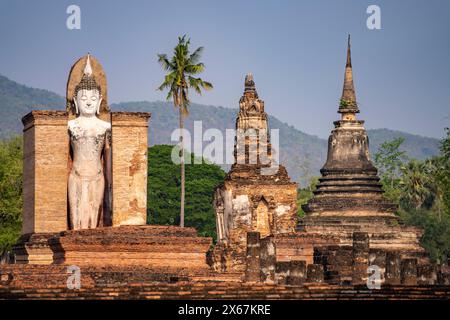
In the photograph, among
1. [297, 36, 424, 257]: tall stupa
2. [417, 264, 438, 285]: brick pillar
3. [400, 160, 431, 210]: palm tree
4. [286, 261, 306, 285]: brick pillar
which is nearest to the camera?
[286, 261, 306, 285]: brick pillar

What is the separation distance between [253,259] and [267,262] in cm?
28

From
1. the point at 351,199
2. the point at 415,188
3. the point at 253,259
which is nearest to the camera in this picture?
the point at 253,259

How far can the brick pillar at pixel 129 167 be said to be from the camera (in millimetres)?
34812

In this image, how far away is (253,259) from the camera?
106ft

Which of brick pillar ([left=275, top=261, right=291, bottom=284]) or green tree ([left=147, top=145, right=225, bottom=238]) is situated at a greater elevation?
green tree ([left=147, top=145, right=225, bottom=238])

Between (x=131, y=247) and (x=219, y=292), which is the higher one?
(x=131, y=247)

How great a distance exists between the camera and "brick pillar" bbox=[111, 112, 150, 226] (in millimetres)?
34812

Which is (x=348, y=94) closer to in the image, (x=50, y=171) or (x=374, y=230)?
(x=374, y=230)

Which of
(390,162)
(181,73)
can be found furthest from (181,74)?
(390,162)

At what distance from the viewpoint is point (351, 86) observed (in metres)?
61.2

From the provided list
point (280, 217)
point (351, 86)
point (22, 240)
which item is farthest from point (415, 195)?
point (22, 240)

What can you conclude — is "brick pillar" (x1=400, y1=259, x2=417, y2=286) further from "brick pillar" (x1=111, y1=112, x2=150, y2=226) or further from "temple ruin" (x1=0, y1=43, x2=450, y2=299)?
"brick pillar" (x1=111, y1=112, x2=150, y2=226)

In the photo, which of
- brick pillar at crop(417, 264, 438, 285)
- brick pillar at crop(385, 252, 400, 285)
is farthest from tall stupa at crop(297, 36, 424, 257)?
brick pillar at crop(417, 264, 438, 285)
